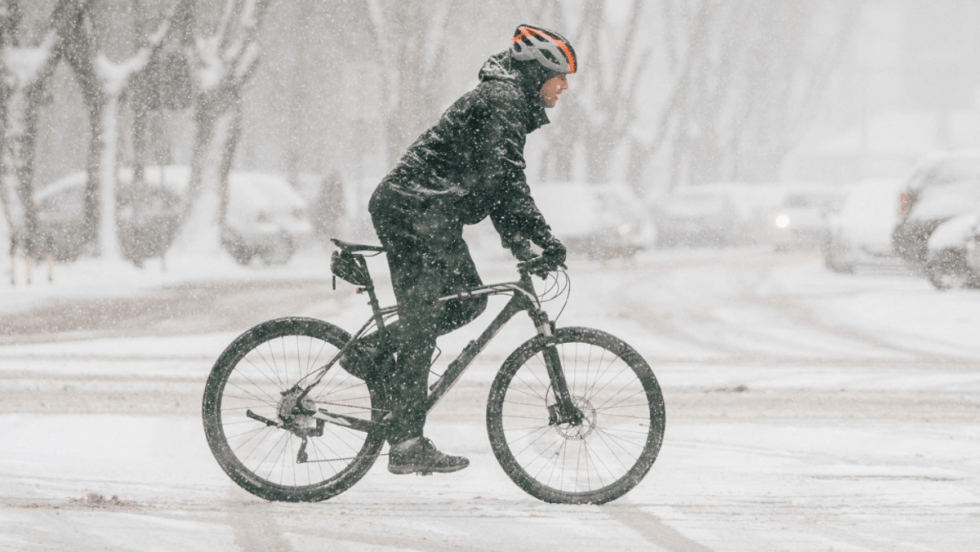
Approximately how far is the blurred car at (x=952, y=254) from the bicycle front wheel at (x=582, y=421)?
39.5 ft

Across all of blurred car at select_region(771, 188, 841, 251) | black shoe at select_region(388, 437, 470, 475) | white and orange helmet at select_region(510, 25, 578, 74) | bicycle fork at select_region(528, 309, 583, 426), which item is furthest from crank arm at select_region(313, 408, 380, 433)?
blurred car at select_region(771, 188, 841, 251)

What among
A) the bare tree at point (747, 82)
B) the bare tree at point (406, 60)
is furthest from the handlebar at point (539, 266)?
the bare tree at point (747, 82)

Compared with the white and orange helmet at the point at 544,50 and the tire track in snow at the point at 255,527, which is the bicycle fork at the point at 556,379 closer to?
the white and orange helmet at the point at 544,50

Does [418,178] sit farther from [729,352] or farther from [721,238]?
[721,238]

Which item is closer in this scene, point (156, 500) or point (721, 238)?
point (156, 500)

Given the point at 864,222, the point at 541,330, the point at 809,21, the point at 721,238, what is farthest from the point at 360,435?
the point at 809,21

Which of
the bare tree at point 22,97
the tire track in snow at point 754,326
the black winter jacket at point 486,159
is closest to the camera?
the black winter jacket at point 486,159

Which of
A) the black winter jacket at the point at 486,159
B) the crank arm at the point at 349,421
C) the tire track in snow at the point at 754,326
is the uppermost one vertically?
the black winter jacket at the point at 486,159

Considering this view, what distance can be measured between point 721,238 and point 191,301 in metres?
19.8

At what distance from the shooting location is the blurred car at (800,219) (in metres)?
32.1

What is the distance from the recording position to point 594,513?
16.4 feet

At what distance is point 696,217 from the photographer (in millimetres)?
33156

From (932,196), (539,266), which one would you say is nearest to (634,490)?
(539,266)

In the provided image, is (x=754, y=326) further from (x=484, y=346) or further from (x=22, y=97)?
(x=22, y=97)
